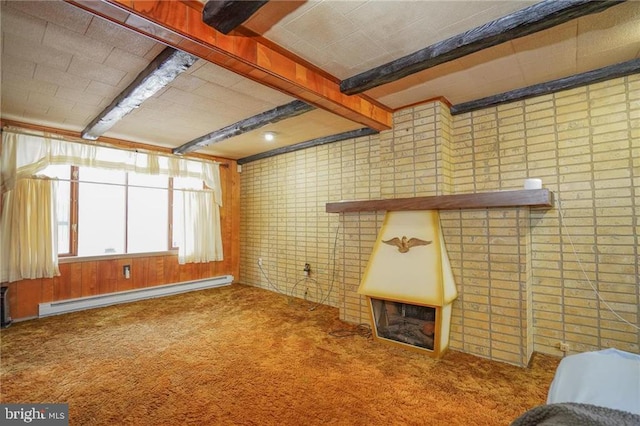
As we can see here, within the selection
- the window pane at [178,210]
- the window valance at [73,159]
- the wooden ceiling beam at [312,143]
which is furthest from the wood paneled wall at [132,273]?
the window valance at [73,159]

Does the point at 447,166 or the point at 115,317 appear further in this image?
the point at 115,317

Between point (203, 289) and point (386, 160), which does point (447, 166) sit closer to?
point (386, 160)

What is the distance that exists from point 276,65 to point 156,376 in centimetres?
244

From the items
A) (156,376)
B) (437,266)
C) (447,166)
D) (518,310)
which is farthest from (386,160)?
(156,376)

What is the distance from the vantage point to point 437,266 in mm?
2459

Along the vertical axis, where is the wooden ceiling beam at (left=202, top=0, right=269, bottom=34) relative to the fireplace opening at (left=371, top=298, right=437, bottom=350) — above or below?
above

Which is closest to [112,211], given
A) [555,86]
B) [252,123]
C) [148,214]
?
[148,214]

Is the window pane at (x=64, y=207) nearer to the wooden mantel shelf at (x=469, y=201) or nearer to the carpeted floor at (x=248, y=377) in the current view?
the carpeted floor at (x=248, y=377)

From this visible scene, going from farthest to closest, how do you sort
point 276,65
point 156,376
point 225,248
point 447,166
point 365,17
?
point 225,248 < point 447,166 < point 156,376 < point 276,65 < point 365,17

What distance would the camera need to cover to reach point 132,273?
13.6 feet

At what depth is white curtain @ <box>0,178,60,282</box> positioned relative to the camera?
3164mm

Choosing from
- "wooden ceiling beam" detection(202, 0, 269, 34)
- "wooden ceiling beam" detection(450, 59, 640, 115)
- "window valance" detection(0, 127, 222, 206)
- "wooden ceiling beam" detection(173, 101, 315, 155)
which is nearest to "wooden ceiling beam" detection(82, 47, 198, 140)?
"wooden ceiling beam" detection(202, 0, 269, 34)

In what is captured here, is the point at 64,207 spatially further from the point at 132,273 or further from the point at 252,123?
the point at 252,123

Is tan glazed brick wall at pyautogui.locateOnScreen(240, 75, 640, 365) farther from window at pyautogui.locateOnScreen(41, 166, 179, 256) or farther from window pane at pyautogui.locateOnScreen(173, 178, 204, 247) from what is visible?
window at pyautogui.locateOnScreen(41, 166, 179, 256)
